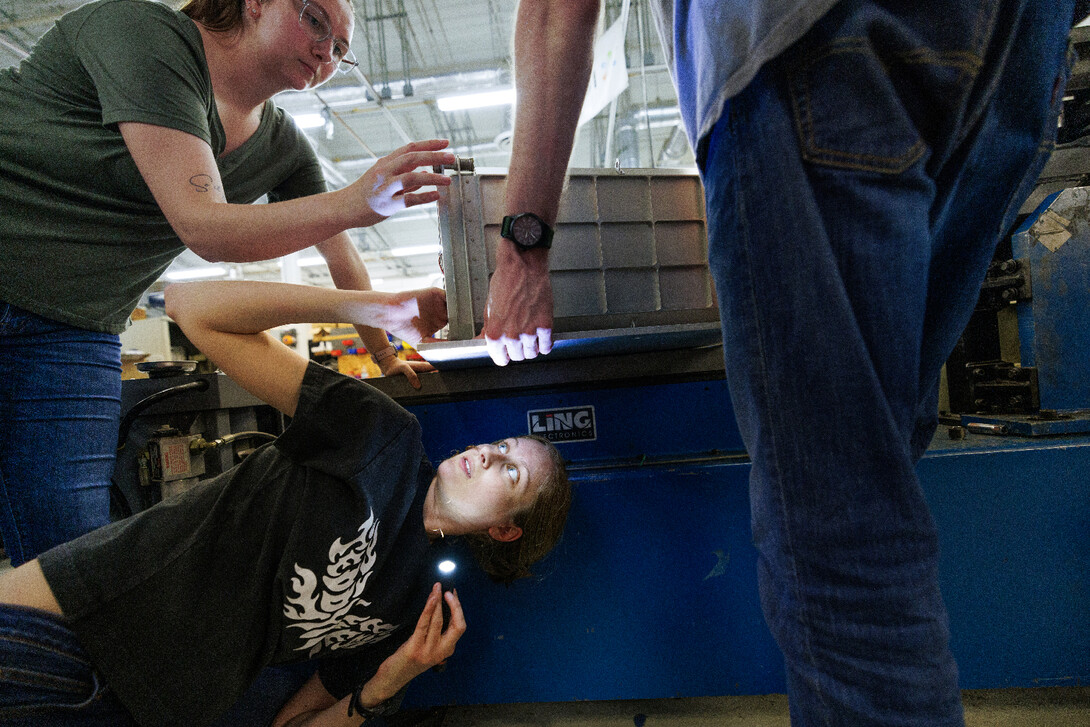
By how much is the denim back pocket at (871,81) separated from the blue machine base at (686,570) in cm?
89

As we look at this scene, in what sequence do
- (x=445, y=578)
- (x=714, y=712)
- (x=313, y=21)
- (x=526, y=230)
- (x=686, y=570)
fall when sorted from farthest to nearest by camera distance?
1. (x=714, y=712)
2. (x=686, y=570)
3. (x=445, y=578)
4. (x=313, y=21)
5. (x=526, y=230)

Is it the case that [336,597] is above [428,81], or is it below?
below

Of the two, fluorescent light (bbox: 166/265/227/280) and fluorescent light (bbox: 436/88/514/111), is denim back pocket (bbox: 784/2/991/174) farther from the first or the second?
fluorescent light (bbox: 166/265/227/280)

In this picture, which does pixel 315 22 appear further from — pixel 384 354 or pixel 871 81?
pixel 871 81

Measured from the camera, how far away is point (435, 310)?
3.43 ft

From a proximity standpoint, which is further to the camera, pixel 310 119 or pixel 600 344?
pixel 310 119

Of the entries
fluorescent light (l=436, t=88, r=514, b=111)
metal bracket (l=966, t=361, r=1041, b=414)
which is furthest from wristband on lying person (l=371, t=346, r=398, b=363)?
fluorescent light (l=436, t=88, r=514, b=111)

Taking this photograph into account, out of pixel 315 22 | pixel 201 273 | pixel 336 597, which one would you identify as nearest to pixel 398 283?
pixel 201 273

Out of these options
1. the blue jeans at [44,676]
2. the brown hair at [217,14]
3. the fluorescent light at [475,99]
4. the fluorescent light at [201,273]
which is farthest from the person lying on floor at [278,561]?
the fluorescent light at [201,273]

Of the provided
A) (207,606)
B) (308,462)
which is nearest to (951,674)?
(308,462)

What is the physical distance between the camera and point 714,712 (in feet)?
4.25

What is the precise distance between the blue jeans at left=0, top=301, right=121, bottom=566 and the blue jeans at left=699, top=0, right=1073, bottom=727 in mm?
1176

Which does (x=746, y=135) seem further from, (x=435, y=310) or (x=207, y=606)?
(x=207, y=606)

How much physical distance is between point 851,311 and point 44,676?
1184 millimetres
